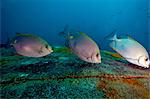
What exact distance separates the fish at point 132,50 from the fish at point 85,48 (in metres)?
0.26

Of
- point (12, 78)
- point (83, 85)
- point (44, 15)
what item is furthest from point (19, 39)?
point (44, 15)

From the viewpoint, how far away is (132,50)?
6.15ft

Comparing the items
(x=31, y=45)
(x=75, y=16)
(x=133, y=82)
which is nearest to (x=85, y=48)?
(x=31, y=45)

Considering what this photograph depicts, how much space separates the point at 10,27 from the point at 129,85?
3792 centimetres

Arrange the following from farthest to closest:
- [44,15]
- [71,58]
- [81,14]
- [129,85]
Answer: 1. [44,15]
2. [81,14]
3. [71,58]
4. [129,85]

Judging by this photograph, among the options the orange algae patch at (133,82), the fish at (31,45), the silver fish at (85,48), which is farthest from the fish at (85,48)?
the orange algae patch at (133,82)

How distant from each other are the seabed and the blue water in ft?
102

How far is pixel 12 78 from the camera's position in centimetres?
200

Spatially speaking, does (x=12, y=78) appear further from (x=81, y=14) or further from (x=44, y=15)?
(x=44, y=15)

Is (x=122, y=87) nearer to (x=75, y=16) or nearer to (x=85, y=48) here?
(x=85, y=48)

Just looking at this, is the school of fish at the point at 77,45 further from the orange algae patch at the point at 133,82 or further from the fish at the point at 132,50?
the orange algae patch at the point at 133,82

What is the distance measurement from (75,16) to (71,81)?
40.0m

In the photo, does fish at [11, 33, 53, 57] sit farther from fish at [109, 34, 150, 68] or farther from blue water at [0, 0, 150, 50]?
blue water at [0, 0, 150, 50]

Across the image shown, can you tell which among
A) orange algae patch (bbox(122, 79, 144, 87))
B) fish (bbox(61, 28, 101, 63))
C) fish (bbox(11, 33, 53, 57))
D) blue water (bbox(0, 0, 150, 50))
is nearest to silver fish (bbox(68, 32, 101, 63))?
fish (bbox(61, 28, 101, 63))
